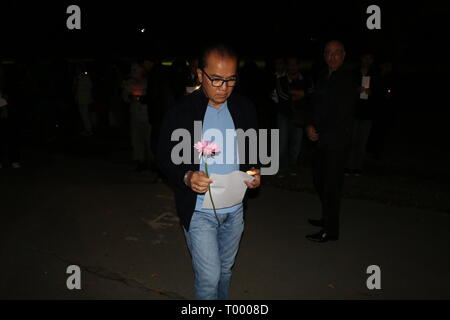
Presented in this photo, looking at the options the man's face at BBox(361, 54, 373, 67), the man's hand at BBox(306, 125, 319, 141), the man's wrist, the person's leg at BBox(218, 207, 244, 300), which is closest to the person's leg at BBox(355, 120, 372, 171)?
the man's face at BBox(361, 54, 373, 67)

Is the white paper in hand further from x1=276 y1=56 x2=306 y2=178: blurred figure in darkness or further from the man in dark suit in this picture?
x1=276 y1=56 x2=306 y2=178: blurred figure in darkness

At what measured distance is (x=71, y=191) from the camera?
755 centimetres

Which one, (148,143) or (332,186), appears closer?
(332,186)

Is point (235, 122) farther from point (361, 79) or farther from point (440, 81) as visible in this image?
point (440, 81)

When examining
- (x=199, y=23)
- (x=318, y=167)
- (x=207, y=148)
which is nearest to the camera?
(x=207, y=148)

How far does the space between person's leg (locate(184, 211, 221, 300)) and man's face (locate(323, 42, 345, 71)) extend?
2.58 meters

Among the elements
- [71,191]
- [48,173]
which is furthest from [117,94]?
[71,191]

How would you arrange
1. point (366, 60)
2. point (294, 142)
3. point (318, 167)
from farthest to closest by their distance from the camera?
1. point (294, 142)
2. point (366, 60)
3. point (318, 167)

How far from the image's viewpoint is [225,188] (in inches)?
122

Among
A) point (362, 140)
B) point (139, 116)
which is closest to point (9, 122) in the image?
point (139, 116)

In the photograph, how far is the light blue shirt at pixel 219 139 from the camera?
124 inches

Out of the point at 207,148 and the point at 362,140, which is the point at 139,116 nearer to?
the point at 362,140

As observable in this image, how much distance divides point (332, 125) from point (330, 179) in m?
0.56
